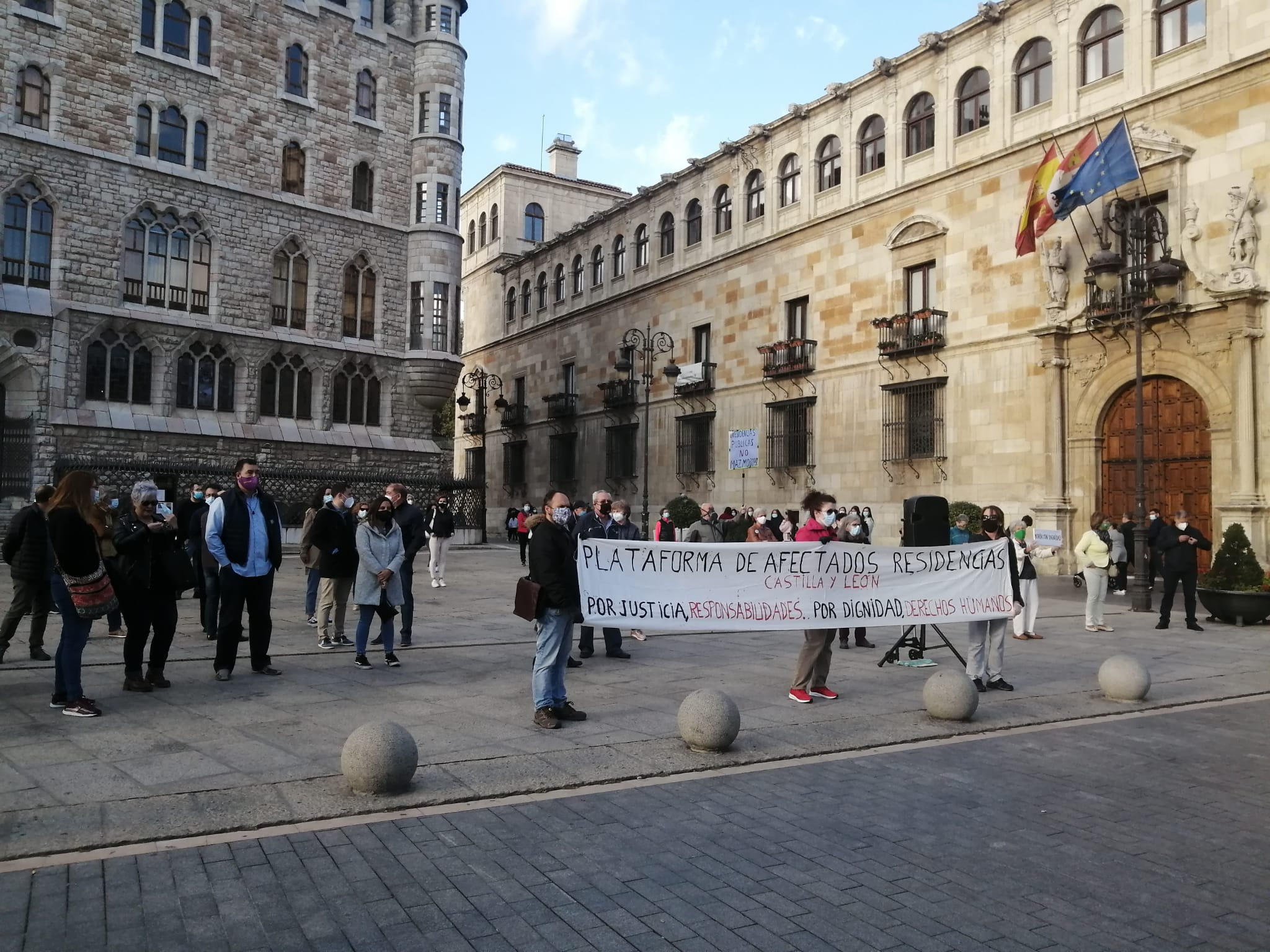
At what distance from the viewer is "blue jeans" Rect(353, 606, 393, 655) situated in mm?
10734

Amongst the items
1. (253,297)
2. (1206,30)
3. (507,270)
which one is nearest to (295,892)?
(1206,30)

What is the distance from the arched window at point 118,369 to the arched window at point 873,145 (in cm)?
2479

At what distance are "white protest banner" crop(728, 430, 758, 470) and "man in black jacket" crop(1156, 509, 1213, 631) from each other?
16.4 m

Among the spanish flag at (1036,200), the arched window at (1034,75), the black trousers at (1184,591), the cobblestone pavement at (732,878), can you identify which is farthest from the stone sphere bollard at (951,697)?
the arched window at (1034,75)

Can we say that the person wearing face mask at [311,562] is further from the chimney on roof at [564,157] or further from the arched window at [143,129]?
the chimney on roof at [564,157]

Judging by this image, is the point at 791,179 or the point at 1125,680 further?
the point at 791,179

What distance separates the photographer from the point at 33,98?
30156 mm

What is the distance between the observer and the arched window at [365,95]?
37844mm

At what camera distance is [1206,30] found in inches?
888

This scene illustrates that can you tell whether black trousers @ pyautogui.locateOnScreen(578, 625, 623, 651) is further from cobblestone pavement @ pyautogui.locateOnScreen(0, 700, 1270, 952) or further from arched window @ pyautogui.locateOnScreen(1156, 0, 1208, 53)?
arched window @ pyautogui.locateOnScreen(1156, 0, 1208, 53)

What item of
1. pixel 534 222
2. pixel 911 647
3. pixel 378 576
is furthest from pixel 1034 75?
pixel 534 222

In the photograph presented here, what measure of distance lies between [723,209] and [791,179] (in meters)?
3.95

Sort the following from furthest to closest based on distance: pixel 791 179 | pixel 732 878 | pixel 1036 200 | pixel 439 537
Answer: pixel 791 179 < pixel 1036 200 < pixel 439 537 < pixel 732 878

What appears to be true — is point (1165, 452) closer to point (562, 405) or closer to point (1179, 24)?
point (1179, 24)
